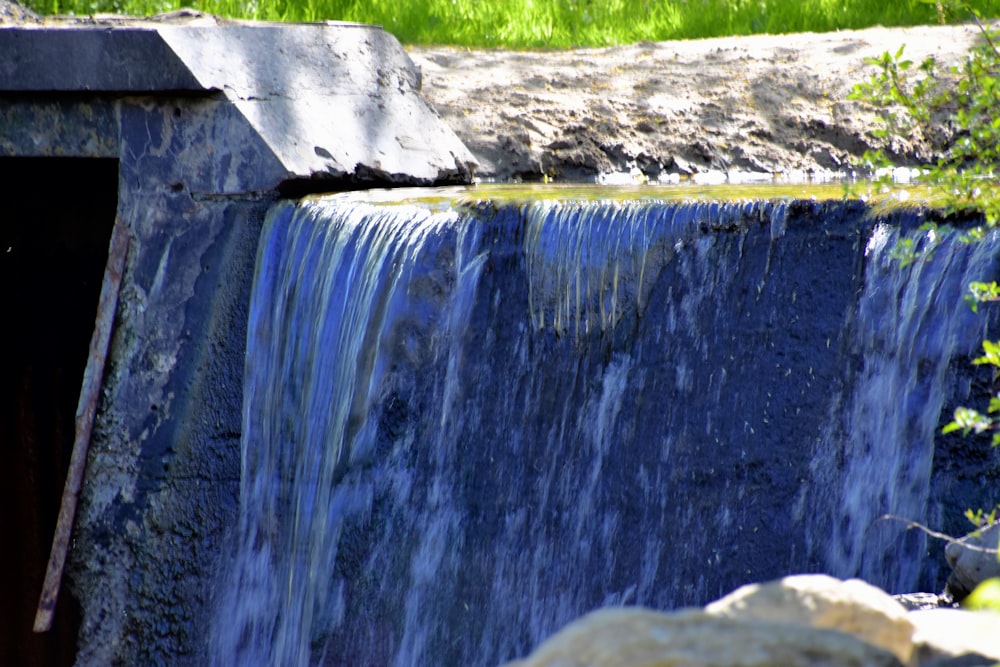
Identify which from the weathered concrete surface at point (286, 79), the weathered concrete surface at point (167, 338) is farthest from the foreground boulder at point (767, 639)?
the weathered concrete surface at point (286, 79)

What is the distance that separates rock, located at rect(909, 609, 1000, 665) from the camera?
224 centimetres

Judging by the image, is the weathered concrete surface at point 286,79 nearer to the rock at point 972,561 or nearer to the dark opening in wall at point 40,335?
the dark opening in wall at point 40,335

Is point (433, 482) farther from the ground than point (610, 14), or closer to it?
closer to it

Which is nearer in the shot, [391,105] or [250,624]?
[250,624]

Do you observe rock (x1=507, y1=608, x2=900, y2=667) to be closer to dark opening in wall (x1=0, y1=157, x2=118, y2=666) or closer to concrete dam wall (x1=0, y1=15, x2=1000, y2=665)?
concrete dam wall (x1=0, y1=15, x2=1000, y2=665)

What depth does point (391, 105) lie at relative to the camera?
5.23 meters

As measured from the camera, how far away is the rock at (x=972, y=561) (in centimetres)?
304

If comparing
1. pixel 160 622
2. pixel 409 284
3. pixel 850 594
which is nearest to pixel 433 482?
pixel 409 284

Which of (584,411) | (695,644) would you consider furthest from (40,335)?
(695,644)

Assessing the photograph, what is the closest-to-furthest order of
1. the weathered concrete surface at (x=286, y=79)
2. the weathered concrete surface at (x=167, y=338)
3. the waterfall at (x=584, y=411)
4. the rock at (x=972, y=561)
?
the rock at (x=972, y=561), the waterfall at (x=584, y=411), the weathered concrete surface at (x=286, y=79), the weathered concrete surface at (x=167, y=338)

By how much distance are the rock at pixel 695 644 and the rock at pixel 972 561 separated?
1.05 metres

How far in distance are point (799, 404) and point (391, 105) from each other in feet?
7.94

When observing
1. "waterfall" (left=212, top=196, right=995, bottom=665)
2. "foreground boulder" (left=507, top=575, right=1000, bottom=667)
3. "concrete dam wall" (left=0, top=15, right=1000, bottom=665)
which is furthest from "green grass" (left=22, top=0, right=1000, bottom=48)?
"foreground boulder" (left=507, top=575, right=1000, bottom=667)

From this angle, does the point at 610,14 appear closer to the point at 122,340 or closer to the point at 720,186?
the point at 720,186
